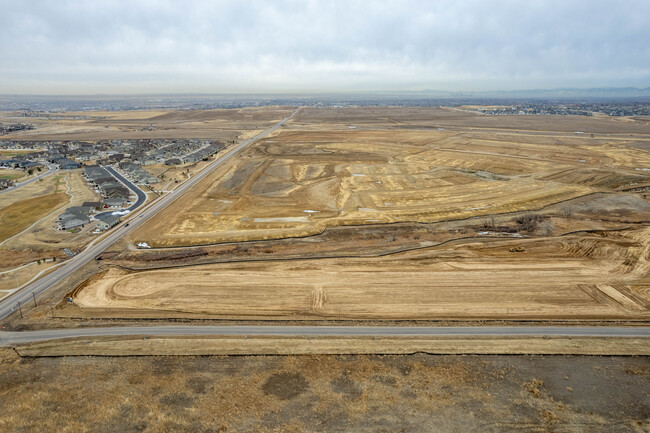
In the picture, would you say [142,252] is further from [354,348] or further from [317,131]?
[317,131]

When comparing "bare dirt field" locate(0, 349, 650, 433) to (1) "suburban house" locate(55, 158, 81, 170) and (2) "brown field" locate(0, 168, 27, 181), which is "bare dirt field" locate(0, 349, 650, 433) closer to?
(2) "brown field" locate(0, 168, 27, 181)

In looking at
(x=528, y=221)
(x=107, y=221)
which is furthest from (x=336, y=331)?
(x=107, y=221)

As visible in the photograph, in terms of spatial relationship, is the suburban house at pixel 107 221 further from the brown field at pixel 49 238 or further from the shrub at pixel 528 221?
the shrub at pixel 528 221

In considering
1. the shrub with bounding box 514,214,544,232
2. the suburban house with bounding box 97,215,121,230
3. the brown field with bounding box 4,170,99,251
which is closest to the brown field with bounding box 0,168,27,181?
the brown field with bounding box 4,170,99,251

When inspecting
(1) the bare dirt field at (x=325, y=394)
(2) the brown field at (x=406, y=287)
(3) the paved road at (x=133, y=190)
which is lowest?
(1) the bare dirt field at (x=325, y=394)

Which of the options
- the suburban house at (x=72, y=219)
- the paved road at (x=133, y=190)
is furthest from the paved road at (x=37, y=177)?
the suburban house at (x=72, y=219)

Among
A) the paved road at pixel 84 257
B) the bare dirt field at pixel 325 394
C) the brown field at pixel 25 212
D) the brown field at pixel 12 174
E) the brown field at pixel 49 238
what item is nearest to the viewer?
the bare dirt field at pixel 325 394
